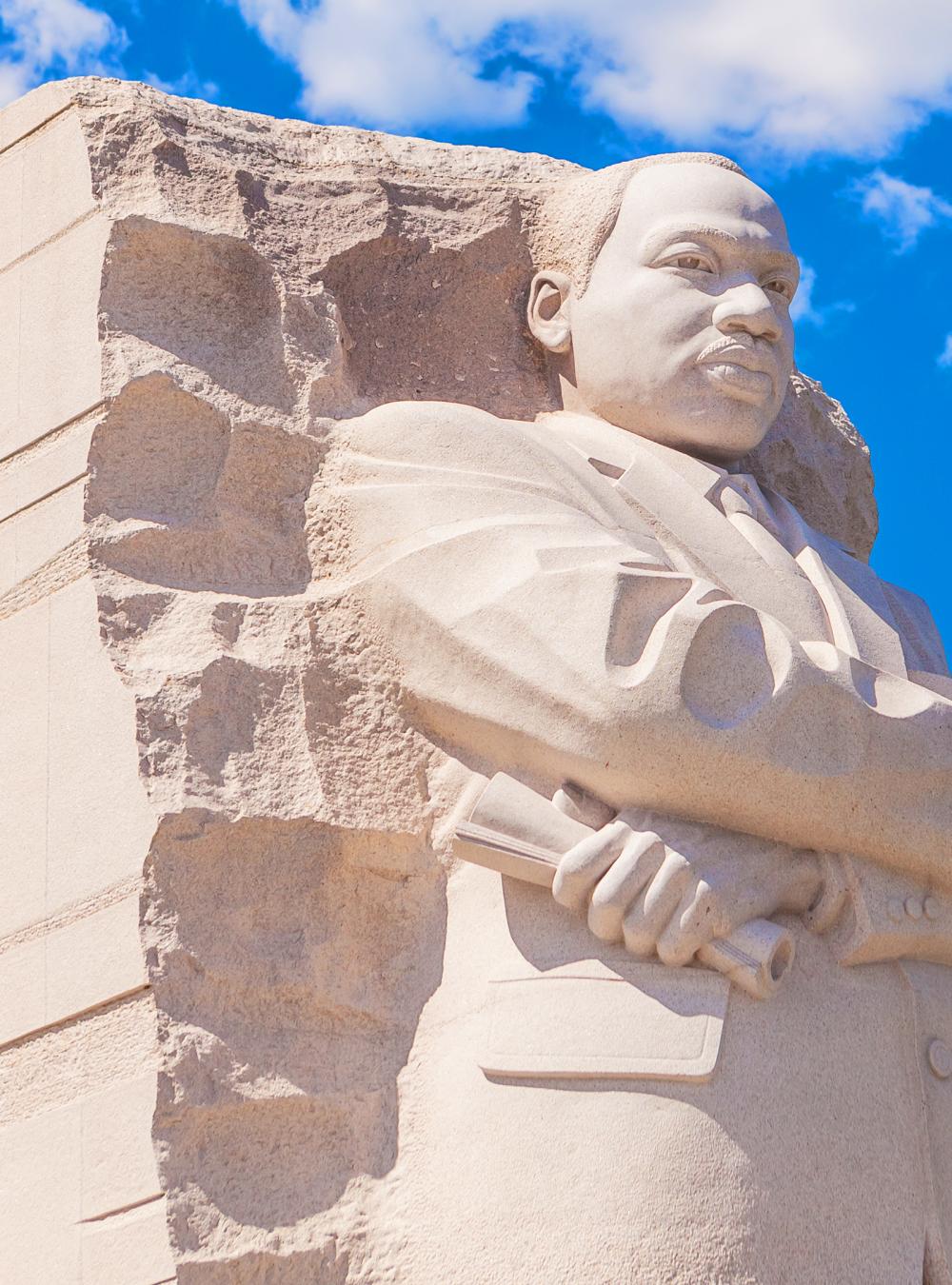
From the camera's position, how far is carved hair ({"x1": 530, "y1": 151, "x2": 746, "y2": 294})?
17.5 feet

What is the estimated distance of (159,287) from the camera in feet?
16.4

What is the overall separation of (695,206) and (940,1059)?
2.13 meters

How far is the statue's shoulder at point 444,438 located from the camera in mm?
4754

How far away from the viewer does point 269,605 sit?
4684 millimetres

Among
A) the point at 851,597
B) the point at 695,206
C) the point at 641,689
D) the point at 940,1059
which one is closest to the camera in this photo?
the point at 641,689

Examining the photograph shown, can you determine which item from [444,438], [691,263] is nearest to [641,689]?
[444,438]

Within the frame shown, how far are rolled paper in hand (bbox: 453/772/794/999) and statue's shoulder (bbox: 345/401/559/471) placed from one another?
0.85m

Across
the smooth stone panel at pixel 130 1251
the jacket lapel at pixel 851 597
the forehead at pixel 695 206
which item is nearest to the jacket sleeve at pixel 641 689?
the jacket lapel at pixel 851 597

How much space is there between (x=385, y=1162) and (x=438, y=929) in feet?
1.61

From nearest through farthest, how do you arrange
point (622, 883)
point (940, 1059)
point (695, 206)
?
point (622, 883) → point (940, 1059) → point (695, 206)

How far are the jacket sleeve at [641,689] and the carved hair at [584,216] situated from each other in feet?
3.24

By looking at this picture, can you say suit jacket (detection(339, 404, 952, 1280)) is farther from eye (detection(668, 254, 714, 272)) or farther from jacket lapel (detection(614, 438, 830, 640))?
eye (detection(668, 254, 714, 272))

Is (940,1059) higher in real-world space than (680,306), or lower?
lower

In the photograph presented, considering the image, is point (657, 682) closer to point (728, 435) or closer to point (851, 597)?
point (851, 597)
